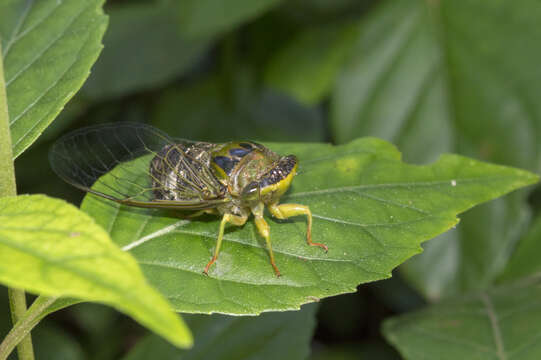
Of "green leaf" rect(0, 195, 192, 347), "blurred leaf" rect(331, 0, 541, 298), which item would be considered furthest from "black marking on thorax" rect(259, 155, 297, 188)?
"blurred leaf" rect(331, 0, 541, 298)

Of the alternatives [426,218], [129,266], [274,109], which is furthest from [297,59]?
[129,266]

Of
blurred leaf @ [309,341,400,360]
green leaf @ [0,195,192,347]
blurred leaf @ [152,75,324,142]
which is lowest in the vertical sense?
blurred leaf @ [309,341,400,360]

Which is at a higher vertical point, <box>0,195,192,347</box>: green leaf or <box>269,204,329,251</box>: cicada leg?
<box>0,195,192,347</box>: green leaf

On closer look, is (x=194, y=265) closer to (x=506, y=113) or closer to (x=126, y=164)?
(x=126, y=164)

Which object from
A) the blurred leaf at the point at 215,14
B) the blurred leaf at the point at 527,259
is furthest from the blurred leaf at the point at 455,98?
the blurred leaf at the point at 215,14

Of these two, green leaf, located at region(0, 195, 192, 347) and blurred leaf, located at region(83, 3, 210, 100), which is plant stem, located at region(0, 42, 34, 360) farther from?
blurred leaf, located at region(83, 3, 210, 100)

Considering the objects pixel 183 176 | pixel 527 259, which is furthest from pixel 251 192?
pixel 527 259

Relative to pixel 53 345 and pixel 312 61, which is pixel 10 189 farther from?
pixel 312 61

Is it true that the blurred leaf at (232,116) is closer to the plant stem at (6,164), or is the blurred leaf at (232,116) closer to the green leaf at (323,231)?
the green leaf at (323,231)
